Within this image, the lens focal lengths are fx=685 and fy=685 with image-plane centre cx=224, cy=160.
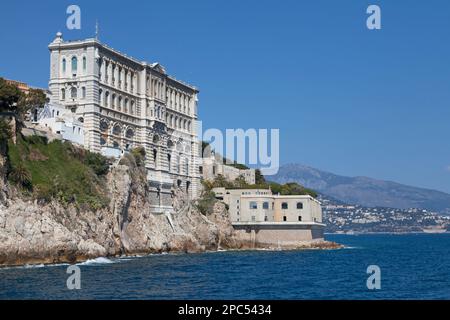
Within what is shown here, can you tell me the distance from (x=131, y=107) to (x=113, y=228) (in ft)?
79.2

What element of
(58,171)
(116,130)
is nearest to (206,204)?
(116,130)

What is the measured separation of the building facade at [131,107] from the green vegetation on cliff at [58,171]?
4811 millimetres

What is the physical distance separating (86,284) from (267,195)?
64.8m

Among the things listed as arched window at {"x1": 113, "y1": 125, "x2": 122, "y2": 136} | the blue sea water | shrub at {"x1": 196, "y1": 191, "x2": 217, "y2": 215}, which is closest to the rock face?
shrub at {"x1": 196, "y1": 191, "x2": 217, "y2": 215}

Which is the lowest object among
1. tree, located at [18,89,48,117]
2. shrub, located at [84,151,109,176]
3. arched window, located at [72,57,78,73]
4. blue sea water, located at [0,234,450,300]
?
blue sea water, located at [0,234,450,300]

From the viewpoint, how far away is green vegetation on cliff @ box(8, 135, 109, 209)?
61.0 metres

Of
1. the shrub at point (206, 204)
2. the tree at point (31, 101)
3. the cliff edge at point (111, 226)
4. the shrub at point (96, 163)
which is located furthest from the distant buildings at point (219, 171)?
the tree at point (31, 101)

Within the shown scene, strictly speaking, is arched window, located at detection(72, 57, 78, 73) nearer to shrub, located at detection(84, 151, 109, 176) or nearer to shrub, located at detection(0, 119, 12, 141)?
shrub, located at detection(84, 151, 109, 176)

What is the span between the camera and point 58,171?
2677 inches

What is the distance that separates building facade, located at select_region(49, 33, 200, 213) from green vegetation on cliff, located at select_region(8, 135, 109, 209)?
15.8 ft

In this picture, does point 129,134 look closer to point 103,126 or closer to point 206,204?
point 103,126

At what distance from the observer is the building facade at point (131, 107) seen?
82312 mm
